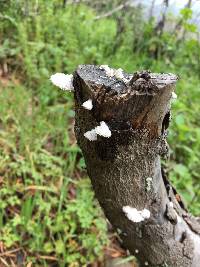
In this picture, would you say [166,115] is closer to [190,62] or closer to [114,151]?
[114,151]

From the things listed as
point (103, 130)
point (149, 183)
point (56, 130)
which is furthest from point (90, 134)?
point (56, 130)

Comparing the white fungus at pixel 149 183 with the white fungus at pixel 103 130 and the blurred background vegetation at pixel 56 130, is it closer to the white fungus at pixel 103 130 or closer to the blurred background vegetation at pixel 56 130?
the white fungus at pixel 103 130

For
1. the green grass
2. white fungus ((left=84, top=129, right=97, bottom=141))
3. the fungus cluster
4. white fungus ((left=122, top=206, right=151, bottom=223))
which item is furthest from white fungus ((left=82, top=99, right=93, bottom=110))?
the green grass

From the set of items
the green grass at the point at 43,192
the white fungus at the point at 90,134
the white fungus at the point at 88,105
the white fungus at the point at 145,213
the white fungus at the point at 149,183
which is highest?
the white fungus at the point at 88,105

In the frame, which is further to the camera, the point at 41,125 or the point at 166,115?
the point at 41,125

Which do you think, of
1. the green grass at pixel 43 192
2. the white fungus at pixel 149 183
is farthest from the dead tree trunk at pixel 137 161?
the green grass at pixel 43 192

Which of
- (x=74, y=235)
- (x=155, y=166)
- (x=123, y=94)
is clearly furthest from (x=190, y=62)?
(x=123, y=94)
